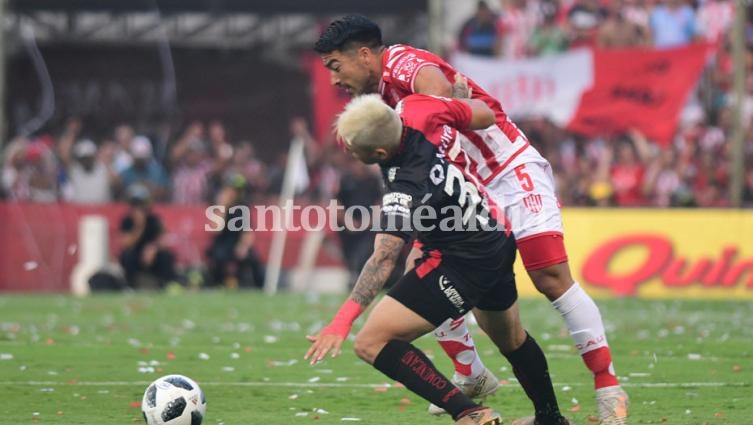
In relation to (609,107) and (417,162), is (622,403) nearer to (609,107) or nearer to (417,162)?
(417,162)

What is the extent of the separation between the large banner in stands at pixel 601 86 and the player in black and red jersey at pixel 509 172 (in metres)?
14.4

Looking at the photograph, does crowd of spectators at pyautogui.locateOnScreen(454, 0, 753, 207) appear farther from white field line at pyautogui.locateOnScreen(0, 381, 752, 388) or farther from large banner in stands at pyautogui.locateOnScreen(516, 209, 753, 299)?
white field line at pyautogui.locateOnScreen(0, 381, 752, 388)

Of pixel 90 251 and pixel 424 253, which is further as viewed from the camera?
pixel 90 251

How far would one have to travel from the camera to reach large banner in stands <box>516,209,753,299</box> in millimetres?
20234

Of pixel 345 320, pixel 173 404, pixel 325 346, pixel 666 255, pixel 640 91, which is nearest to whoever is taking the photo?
pixel 325 346

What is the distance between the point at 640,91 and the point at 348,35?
15098 millimetres

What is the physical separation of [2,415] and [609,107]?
15568 mm

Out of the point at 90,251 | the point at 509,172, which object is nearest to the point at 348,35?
the point at 509,172

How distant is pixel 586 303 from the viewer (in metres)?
7.95

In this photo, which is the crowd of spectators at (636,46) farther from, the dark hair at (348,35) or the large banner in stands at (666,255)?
the dark hair at (348,35)

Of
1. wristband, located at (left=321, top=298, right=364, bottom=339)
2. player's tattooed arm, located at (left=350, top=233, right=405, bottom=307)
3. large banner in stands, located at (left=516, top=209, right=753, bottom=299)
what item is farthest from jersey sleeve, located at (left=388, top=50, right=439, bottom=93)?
large banner in stands, located at (left=516, top=209, right=753, bottom=299)

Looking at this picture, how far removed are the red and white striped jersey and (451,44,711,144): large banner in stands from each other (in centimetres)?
1435

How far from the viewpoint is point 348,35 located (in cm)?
812

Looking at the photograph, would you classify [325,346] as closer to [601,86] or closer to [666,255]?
[666,255]
